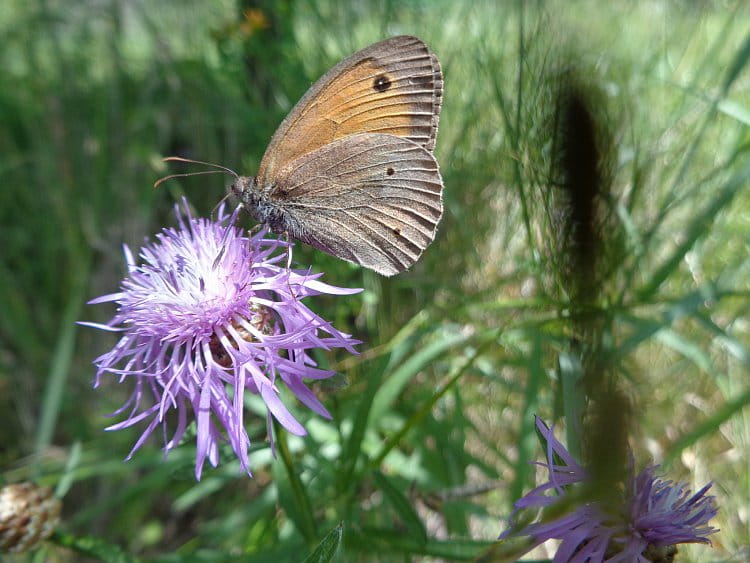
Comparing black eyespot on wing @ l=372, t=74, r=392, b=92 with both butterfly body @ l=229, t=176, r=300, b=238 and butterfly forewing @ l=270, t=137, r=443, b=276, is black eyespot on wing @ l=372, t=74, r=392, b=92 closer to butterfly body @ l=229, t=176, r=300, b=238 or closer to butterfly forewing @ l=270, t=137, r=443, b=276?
butterfly forewing @ l=270, t=137, r=443, b=276

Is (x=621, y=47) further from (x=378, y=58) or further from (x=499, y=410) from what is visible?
(x=499, y=410)

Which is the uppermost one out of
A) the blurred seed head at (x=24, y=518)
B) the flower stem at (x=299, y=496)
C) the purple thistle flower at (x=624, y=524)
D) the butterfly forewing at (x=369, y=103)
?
the butterfly forewing at (x=369, y=103)

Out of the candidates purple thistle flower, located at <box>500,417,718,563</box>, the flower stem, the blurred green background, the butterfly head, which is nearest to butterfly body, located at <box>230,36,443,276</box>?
the butterfly head

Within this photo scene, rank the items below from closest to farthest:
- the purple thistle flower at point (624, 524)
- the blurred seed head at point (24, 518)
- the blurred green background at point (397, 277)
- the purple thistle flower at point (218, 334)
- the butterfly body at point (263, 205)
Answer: the purple thistle flower at point (624, 524)
the purple thistle flower at point (218, 334)
the blurred seed head at point (24, 518)
the blurred green background at point (397, 277)
the butterfly body at point (263, 205)

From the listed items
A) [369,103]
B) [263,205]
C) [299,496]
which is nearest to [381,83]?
[369,103]

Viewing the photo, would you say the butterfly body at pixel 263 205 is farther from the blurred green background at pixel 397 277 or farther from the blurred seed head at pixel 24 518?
the blurred seed head at pixel 24 518

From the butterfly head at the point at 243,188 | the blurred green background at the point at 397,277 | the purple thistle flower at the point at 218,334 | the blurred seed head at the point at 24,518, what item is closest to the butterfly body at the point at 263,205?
the butterfly head at the point at 243,188
